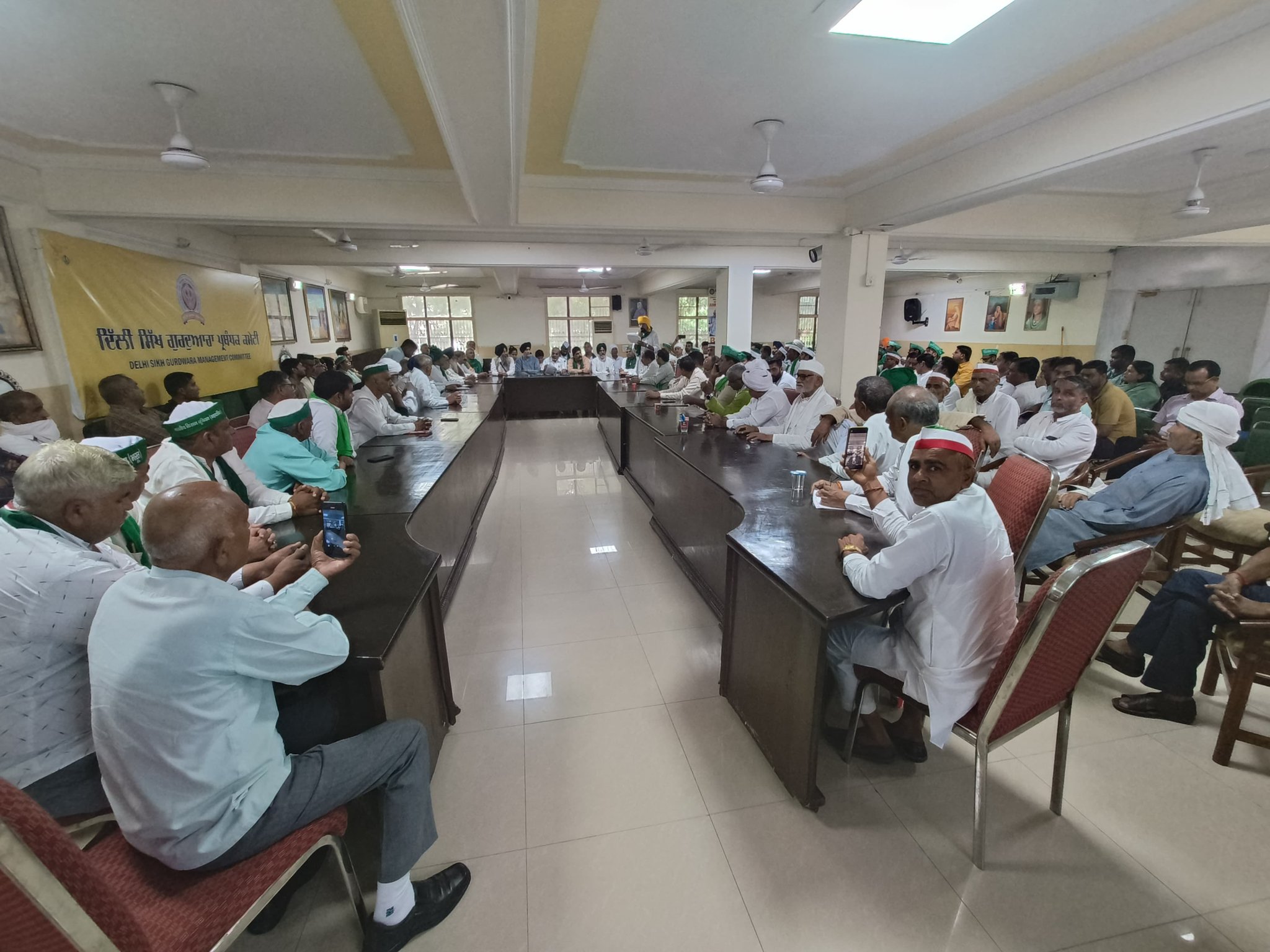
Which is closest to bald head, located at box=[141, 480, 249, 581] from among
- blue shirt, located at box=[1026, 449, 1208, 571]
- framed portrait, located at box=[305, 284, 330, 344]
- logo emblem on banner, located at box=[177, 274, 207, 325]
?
→ blue shirt, located at box=[1026, 449, 1208, 571]

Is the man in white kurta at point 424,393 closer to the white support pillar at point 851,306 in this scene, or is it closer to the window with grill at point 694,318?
the white support pillar at point 851,306

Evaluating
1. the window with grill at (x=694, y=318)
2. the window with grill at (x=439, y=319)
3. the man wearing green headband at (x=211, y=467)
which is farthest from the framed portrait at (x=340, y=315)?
the man wearing green headband at (x=211, y=467)

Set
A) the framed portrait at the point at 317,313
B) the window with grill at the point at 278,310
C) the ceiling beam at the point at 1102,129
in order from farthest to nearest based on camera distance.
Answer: the framed portrait at the point at 317,313 < the window with grill at the point at 278,310 < the ceiling beam at the point at 1102,129

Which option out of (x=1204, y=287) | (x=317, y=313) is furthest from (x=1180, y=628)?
(x=317, y=313)

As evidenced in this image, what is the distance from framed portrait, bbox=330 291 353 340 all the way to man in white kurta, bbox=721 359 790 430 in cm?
1073

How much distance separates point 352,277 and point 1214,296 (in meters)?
17.3

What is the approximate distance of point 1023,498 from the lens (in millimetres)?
2361

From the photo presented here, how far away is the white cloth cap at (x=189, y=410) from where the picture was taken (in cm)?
212

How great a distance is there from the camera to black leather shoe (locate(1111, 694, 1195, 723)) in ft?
7.45

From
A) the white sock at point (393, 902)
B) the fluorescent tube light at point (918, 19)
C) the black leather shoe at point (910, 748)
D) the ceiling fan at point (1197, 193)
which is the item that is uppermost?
the fluorescent tube light at point (918, 19)

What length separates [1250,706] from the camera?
93.4 inches

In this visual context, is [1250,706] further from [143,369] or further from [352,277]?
[352,277]

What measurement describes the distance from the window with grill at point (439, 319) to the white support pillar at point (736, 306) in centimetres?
976

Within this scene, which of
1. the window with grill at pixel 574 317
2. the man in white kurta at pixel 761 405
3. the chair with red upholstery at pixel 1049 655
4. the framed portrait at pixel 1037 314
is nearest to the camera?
the chair with red upholstery at pixel 1049 655
